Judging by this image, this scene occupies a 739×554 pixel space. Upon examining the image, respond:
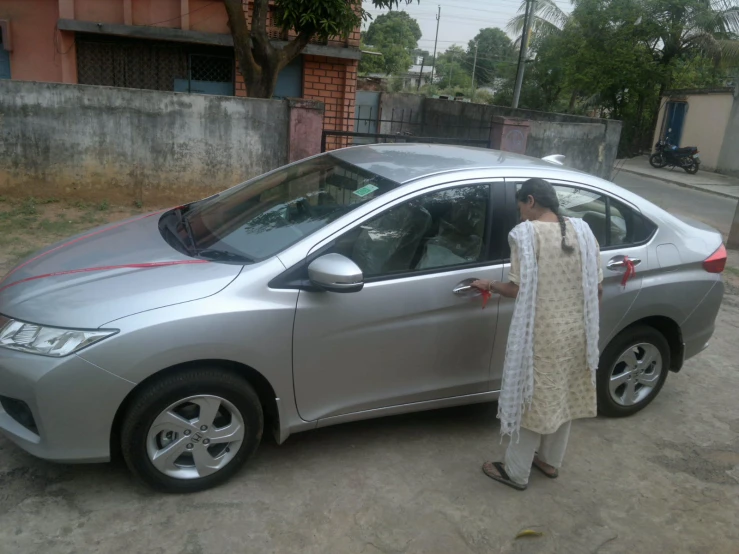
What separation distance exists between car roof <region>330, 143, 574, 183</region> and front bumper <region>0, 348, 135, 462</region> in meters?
1.80

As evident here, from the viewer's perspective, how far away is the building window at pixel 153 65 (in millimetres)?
12203

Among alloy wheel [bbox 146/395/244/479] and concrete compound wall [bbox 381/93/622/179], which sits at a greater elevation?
concrete compound wall [bbox 381/93/622/179]

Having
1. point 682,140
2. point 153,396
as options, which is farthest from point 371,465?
point 682,140

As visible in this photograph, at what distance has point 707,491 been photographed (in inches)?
144

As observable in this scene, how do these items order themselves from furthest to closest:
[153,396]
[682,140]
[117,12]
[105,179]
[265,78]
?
[682,140] → [117,12] → [265,78] → [105,179] → [153,396]

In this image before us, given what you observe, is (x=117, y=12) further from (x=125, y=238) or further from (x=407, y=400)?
(x=407, y=400)

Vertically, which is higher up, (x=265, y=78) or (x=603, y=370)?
(x=265, y=78)

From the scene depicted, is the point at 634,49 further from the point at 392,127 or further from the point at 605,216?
the point at 605,216

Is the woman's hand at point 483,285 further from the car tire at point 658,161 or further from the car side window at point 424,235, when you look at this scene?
the car tire at point 658,161

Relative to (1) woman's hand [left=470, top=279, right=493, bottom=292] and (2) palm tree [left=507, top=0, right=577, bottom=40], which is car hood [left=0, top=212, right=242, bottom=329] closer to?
(1) woman's hand [left=470, top=279, right=493, bottom=292]

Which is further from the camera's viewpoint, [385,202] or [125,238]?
[125,238]

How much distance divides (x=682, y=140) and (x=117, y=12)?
20.1 m

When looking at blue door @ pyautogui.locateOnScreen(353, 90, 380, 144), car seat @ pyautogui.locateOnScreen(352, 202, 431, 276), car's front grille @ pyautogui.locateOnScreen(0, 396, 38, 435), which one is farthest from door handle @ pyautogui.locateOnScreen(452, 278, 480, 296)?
blue door @ pyautogui.locateOnScreen(353, 90, 380, 144)

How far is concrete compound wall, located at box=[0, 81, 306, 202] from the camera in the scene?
25.8ft
